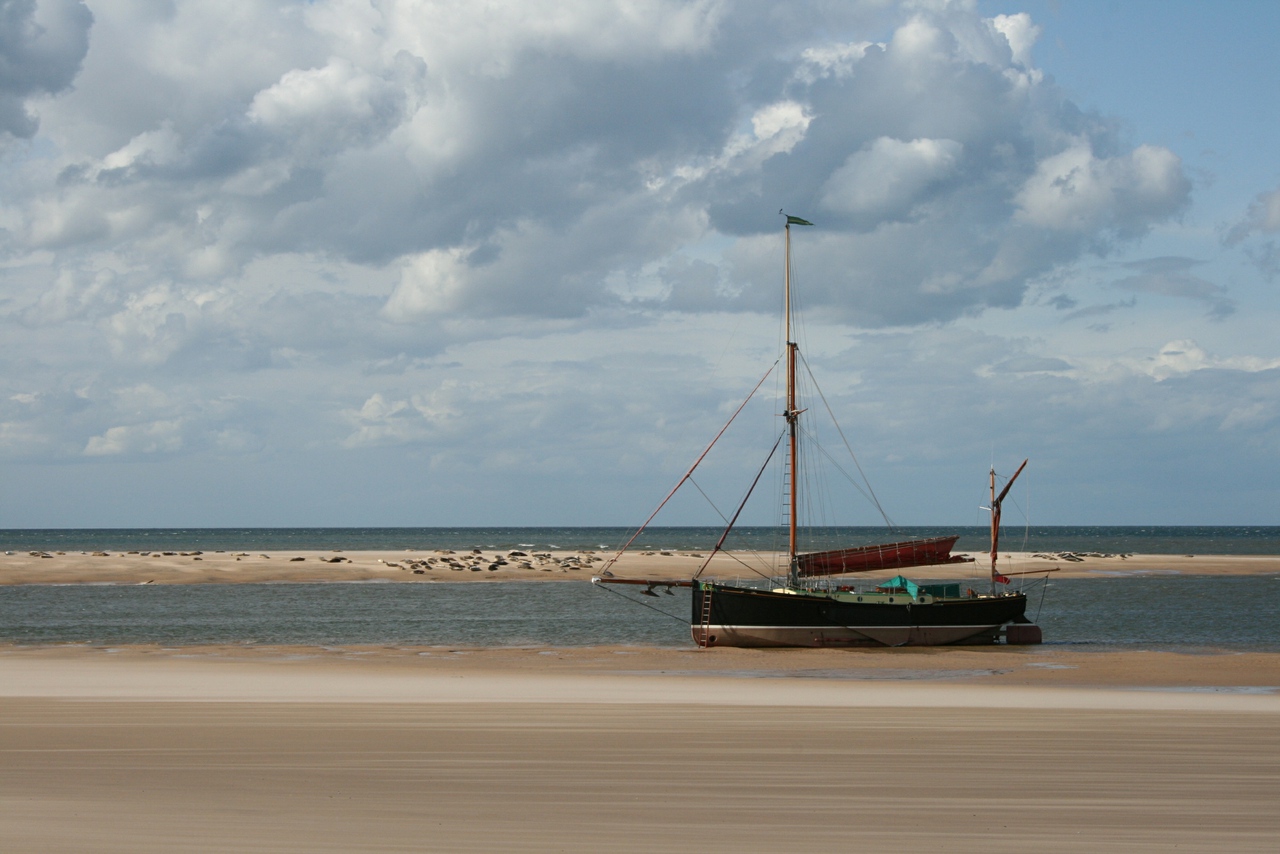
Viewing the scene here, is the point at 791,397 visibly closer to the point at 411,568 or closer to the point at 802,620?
the point at 802,620

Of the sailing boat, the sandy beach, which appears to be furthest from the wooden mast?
the sandy beach

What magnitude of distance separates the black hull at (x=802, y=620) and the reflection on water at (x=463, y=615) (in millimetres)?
2555

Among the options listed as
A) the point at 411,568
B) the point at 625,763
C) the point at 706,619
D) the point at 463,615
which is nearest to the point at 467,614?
the point at 463,615

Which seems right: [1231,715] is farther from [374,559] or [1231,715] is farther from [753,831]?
[374,559]

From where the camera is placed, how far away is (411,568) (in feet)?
263

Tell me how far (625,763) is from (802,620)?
69.4 feet

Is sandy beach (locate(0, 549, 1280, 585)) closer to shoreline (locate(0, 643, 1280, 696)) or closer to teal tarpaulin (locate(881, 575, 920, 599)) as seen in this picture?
teal tarpaulin (locate(881, 575, 920, 599))

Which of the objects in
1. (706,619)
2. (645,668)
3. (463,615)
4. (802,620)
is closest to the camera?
(645,668)

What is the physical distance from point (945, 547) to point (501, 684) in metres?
21.4

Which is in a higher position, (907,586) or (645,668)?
(907,586)

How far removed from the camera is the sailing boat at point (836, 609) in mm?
34688

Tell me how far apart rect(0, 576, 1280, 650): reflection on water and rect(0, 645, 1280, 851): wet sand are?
1203cm

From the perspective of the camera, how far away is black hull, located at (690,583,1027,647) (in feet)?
114

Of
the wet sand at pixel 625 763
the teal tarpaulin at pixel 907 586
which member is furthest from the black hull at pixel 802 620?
the wet sand at pixel 625 763
